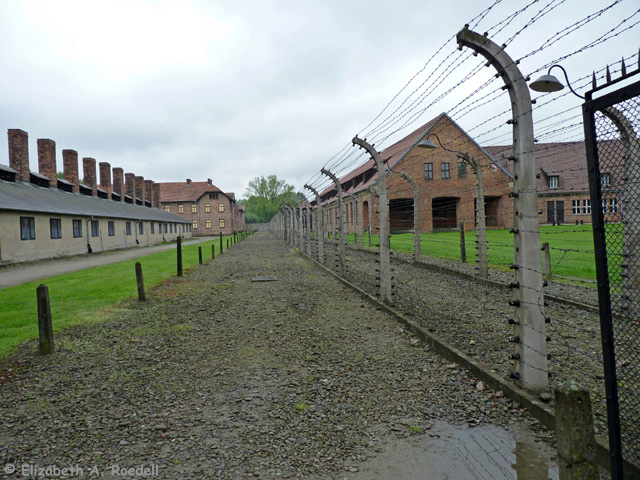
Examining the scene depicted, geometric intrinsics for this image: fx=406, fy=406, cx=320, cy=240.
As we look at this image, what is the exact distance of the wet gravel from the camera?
4324 millimetres

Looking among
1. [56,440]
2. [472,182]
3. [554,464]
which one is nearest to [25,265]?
[56,440]

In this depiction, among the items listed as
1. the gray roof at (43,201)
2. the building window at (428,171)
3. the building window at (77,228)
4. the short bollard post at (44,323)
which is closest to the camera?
the short bollard post at (44,323)

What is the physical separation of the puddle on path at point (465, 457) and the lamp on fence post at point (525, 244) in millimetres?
688

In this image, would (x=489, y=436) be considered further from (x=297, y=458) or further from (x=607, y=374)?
(x=297, y=458)

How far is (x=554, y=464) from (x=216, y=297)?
817 cm

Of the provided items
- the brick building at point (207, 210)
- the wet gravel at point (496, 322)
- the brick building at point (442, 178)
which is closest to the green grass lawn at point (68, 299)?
the wet gravel at point (496, 322)

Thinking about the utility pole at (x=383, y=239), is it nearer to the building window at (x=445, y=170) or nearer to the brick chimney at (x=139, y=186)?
the building window at (x=445, y=170)

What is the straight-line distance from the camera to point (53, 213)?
75.2ft

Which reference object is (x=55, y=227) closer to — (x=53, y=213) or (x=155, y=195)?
(x=53, y=213)

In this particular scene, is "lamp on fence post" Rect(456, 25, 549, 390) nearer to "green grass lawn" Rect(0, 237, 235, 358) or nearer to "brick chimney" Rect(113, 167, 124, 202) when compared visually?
"green grass lawn" Rect(0, 237, 235, 358)

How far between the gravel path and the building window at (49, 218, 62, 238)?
64.2 ft

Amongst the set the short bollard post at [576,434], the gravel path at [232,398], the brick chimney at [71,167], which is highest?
the brick chimney at [71,167]

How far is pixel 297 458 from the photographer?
9.92ft

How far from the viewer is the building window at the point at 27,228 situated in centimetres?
2050
